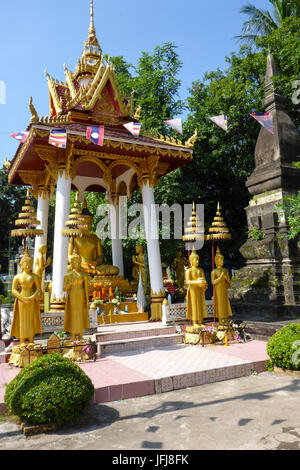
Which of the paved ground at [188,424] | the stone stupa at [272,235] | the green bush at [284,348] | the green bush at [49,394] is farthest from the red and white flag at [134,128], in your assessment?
the green bush at [49,394]

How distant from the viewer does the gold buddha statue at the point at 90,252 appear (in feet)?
43.6

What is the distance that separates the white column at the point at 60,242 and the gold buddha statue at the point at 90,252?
3.07 metres

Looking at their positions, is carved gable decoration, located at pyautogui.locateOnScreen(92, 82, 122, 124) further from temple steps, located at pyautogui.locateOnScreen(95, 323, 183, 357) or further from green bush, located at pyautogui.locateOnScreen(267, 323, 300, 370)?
green bush, located at pyautogui.locateOnScreen(267, 323, 300, 370)

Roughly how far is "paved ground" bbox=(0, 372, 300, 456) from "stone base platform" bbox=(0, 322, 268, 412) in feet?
0.73

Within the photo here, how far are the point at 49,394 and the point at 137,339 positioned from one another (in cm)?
506

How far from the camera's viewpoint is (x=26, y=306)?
7625 millimetres

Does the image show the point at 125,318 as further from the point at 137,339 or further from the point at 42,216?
the point at 42,216

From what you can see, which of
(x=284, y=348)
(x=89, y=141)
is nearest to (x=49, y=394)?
(x=284, y=348)

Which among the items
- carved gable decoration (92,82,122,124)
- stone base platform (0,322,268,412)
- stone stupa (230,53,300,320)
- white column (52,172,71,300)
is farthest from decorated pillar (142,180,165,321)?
carved gable decoration (92,82,122,124)

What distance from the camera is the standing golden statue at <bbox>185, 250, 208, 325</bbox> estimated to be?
31.7 feet
